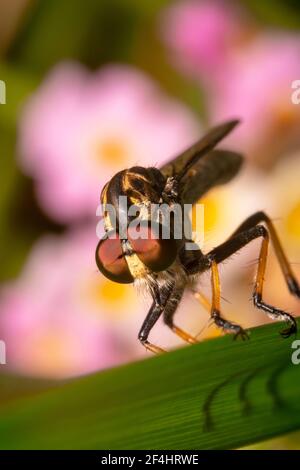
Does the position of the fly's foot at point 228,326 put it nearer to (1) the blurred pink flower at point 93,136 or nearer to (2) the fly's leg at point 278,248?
(2) the fly's leg at point 278,248

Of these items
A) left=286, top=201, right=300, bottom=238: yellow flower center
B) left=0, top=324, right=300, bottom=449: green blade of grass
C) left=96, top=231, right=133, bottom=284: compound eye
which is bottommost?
left=0, top=324, right=300, bottom=449: green blade of grass

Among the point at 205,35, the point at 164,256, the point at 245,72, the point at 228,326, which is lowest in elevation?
the point at 228,326

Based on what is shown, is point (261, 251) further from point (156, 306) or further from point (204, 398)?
point (204, 398)

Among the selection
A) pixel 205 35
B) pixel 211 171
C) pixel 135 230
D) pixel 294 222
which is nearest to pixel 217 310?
pixel 135 230

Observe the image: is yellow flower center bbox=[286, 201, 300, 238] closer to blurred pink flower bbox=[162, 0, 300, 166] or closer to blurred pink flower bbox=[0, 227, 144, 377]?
blurred pink flower bbox=[162, 0, 300, 166]

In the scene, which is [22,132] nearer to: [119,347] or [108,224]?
[119,347]

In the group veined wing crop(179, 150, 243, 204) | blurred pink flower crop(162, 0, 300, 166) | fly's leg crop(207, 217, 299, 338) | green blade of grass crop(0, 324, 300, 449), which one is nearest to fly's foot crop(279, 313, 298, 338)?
green blade of grass crop(0, 324, 300, 449)

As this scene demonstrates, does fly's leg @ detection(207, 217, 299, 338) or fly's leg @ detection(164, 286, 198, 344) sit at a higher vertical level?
fly's leg @ detection(207, 217, 299, 338)
